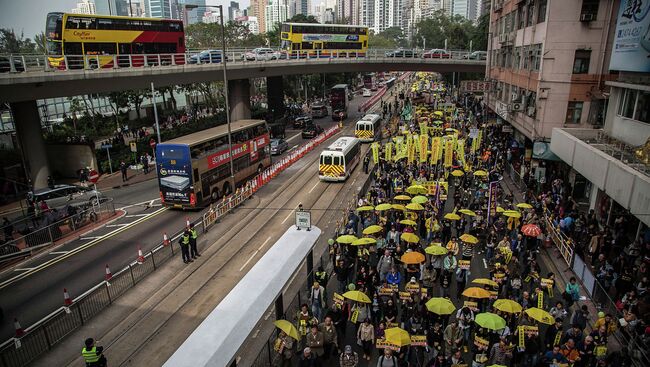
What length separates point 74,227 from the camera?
78.2ft

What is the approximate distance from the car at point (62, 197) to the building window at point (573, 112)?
29042 mm

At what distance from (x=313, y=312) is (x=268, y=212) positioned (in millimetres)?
13204

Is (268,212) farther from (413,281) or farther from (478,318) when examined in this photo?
(478,318)

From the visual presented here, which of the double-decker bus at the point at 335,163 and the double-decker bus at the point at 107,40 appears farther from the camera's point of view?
the double-decker bus at the point at 335,163

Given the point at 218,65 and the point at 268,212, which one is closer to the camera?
the point at 268,212

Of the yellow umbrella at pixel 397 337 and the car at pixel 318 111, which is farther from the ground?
the yellow umbrella at pixel 397 337

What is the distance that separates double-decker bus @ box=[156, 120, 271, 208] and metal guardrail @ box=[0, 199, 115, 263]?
374 centimetres

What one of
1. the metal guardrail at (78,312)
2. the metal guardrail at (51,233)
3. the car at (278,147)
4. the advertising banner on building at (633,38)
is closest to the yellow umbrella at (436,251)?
the metal guardrail at (78,312)

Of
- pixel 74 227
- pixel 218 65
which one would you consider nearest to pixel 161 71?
pixel 218 65

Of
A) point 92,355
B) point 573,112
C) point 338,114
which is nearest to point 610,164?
point 573,112

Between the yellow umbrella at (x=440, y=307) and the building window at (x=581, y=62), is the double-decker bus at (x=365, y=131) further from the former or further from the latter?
the yellow umbrella at (x=440, y=307)

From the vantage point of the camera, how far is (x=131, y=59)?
1233 inches

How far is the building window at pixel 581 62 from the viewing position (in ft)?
87.1

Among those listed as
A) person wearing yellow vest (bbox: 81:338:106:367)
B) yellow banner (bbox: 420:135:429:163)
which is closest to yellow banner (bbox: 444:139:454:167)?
yellow banner (bbox: 420:135:429:163)
